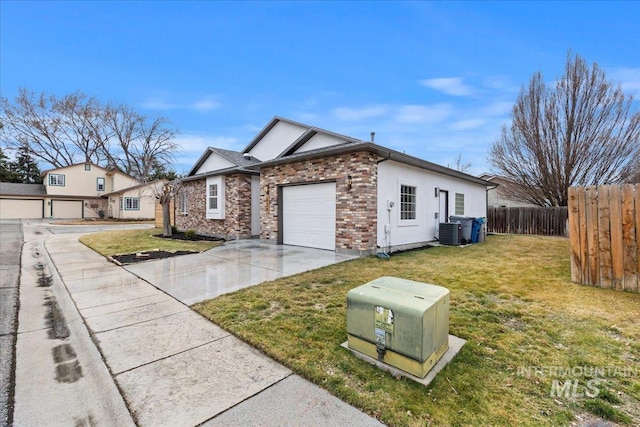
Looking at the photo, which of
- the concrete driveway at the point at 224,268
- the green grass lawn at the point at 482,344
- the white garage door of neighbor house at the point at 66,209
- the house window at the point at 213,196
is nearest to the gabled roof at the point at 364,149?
the house window at the point at 213,196

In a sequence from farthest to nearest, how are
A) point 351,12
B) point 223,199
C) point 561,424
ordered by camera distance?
1. point 223,199
2. point 351,12
3. point 561,424

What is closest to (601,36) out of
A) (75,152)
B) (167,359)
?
(167,359)

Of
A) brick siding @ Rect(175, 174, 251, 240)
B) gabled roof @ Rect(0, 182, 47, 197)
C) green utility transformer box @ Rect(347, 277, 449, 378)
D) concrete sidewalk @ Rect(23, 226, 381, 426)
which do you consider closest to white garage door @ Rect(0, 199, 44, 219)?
gabled roof @ Rect(0, 182, 47, 197)

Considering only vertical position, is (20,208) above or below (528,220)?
above

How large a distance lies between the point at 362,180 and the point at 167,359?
6.27 m

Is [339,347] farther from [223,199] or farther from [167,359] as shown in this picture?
[223,199]

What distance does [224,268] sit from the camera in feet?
22.5

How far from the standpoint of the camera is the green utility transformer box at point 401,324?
231 centimetres

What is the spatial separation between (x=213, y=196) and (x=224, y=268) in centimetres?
712

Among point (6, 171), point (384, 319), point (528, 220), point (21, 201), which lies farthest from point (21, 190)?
point (528, 220)

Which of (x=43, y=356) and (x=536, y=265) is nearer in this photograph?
(x=43, y=356)

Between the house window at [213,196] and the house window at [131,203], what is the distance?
903 inches

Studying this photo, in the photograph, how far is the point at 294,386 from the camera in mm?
2367

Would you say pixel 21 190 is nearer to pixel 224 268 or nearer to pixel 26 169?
pixel 26 169
